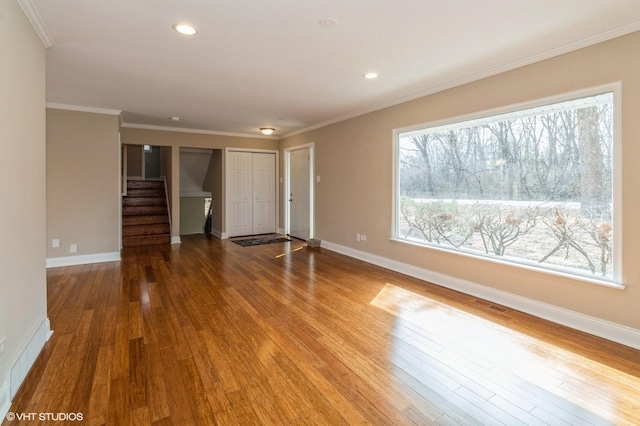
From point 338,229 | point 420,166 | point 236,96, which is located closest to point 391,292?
point 420,166

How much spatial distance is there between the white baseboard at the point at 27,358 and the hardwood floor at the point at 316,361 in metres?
0.06

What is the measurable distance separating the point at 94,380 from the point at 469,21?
3714 millimetres

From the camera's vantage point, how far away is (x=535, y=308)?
10.1ft

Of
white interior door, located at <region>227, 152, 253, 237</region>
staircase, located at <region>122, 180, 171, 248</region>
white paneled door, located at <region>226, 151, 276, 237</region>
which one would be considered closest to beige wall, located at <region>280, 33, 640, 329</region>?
white paneled door, located at <region>226, 151, 276, 237</region>

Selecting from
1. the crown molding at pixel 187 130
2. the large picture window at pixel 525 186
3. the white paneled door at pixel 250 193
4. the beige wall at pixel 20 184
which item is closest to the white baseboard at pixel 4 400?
the beige wall at pixel 20 184

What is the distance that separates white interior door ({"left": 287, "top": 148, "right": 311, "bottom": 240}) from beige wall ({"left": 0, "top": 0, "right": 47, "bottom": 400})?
16.1 ft

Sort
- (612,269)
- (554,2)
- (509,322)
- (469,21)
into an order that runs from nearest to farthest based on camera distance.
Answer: (554,2) < (469,21) < (612,269) < (509,322)

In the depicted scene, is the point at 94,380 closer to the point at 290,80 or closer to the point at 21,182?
the point at 21,182

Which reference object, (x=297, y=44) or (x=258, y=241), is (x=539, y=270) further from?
(x=258, y=241)

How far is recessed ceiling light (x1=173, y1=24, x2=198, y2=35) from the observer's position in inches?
99.6

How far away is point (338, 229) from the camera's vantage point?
599 centimetres

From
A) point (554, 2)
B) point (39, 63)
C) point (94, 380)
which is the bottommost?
point (94, 380)

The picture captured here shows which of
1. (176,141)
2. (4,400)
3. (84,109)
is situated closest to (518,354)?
(4,400)

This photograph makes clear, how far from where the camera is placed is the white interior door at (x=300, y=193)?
705 cm
